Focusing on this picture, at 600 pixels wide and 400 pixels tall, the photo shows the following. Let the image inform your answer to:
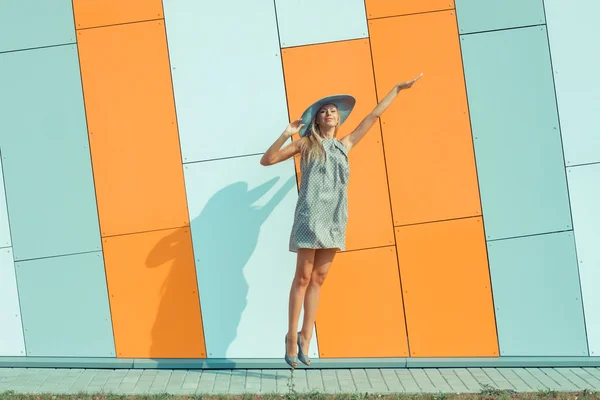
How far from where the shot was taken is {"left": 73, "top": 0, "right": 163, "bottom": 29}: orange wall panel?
635 centimetres

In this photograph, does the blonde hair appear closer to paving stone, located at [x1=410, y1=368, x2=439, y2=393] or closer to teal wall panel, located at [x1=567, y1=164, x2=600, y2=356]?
paving stone, located at [x1=410, y1=368, x2=439, y2=393]

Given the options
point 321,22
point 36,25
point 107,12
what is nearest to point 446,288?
point 321,22

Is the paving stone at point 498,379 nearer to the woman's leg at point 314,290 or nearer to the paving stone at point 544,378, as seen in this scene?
the paving stone at point 544,378

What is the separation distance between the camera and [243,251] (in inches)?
251

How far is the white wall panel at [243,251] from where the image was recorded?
6.36m

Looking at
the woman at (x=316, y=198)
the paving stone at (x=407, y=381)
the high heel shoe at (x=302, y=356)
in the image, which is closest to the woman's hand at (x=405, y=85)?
the woman at (x=316, y=198)

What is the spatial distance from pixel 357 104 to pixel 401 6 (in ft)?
2.76

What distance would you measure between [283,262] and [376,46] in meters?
1.84

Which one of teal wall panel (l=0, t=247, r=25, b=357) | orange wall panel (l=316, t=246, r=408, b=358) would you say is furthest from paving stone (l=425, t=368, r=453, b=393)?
teal wall panel (l=0, t=247, r=25, b=357)

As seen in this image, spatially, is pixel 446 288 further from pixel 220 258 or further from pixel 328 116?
pixel 220 258

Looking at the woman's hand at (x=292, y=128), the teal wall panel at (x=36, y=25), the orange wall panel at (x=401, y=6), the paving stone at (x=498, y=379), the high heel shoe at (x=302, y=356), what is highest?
the teal wall panel at (x=36, y=25)

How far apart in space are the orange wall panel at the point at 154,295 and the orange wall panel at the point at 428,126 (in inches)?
67.9

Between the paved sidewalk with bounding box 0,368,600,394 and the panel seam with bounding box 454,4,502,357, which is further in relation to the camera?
the panel seam with bounding box 454,4,502,357

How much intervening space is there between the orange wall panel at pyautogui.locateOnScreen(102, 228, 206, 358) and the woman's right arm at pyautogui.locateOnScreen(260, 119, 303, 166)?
3.29ft
